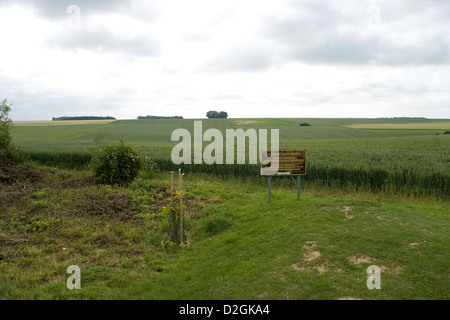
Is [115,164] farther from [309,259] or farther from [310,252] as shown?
[309,259]

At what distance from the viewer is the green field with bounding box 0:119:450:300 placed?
5184mm

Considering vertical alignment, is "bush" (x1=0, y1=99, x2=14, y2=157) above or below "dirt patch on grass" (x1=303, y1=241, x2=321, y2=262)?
above

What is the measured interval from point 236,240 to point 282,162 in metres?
3.52

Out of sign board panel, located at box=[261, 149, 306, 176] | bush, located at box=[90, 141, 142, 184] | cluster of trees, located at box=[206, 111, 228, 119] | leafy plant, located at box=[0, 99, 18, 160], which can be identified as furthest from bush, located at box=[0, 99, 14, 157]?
cluster of trees, located at box=[206, 111, 228, 119]

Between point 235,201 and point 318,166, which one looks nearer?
point 235,201

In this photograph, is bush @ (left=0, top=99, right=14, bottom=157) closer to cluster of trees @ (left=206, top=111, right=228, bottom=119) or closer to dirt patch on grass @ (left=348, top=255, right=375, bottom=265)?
dirt patch on grass @ (left=348, top=255, right=375, bottom=265)

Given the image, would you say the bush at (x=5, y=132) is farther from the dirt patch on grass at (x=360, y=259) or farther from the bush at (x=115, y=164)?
the dirt patch on grass at (x=360, y=259)

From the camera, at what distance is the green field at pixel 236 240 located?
518 cm

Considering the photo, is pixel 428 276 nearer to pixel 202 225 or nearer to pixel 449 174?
pixel 202 225

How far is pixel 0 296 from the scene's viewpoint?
514 cm

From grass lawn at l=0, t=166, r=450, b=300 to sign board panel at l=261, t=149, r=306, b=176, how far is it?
A: 104 cm

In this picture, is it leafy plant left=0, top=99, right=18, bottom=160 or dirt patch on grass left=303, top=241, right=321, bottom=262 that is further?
leafy plant left=0, top=99, right=18, bottom=160
